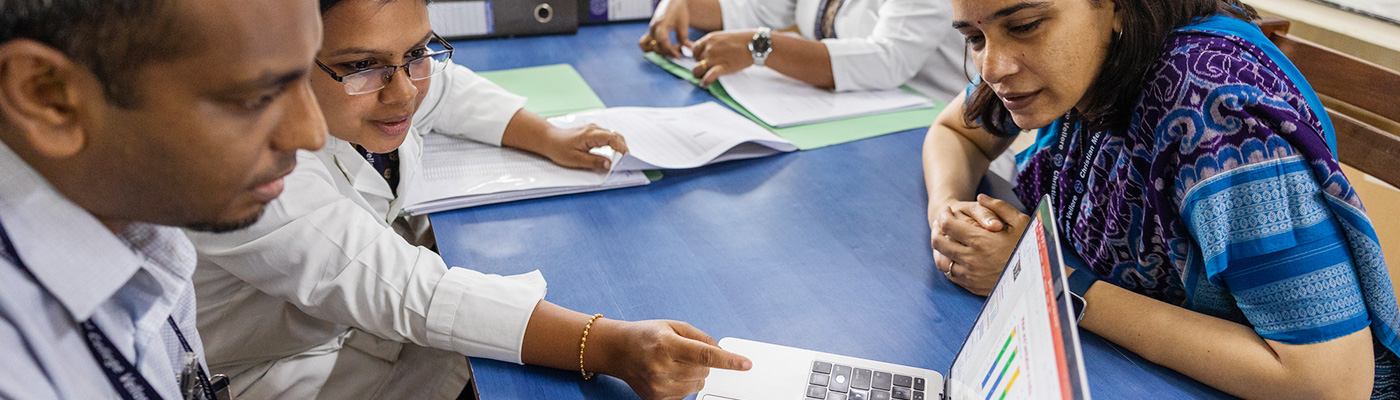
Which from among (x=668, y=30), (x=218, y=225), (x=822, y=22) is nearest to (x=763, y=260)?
(x=218, y=225)

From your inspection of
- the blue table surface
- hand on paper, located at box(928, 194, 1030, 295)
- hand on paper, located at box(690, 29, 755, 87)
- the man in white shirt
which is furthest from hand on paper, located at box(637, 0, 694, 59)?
the man in white shirt

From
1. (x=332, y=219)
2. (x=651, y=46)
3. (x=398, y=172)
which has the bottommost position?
(x=651, y=46)

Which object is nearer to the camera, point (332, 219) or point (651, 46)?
point (332, 219)

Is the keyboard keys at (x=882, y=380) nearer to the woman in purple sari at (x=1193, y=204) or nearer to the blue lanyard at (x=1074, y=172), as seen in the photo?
the woman in purple sari at (x=1193, y=204)

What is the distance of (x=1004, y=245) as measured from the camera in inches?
37.6

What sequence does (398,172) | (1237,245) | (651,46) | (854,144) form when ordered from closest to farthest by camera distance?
1. (1237,245)
2. (398,172)
3. (854,144)
4. (651,46)

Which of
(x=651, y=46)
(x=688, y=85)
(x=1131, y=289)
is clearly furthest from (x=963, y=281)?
(x=651, y=46)

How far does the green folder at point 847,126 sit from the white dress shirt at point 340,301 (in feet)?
2.11

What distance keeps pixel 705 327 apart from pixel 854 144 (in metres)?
0.61

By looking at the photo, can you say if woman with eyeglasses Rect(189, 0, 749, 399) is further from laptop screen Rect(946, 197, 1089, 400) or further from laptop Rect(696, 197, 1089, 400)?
laptop screen Rect(946, 197, 1089, 400)

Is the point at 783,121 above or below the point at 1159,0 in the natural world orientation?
below

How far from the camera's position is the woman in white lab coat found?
161cm

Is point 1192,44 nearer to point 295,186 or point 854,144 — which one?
point 854,144

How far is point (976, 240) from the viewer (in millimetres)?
959
